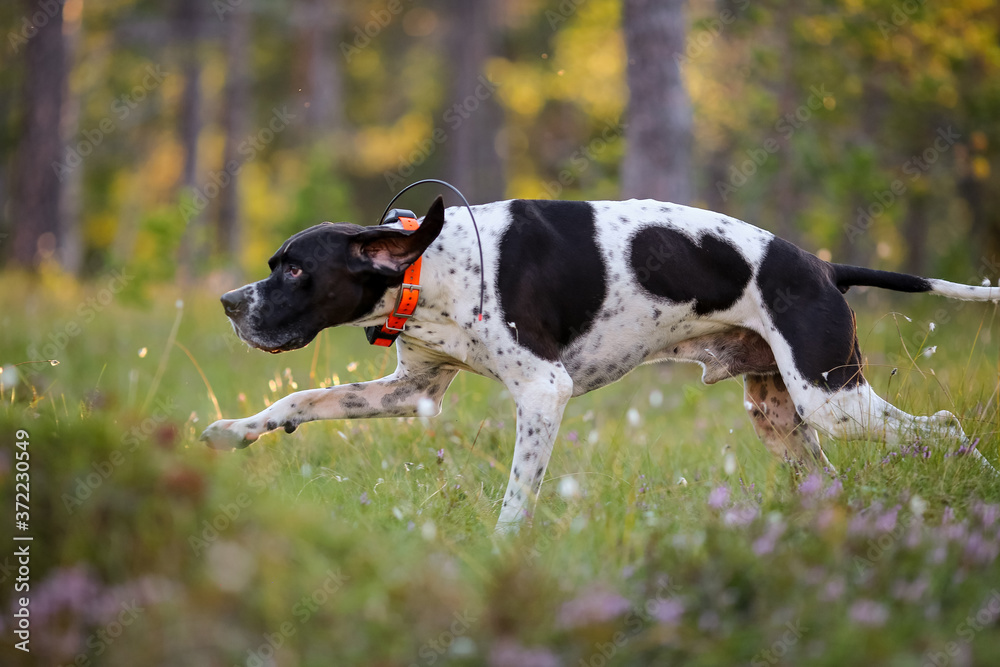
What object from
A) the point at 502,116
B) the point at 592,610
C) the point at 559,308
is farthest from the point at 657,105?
the point at 502,116

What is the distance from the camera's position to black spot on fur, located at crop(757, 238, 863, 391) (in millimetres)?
3912

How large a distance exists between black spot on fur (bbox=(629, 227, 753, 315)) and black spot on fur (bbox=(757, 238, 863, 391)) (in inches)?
5.3

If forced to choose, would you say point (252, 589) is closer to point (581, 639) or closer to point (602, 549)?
point (581, 639)

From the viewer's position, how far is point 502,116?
73.8ft

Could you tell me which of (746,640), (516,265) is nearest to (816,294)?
(516,265)

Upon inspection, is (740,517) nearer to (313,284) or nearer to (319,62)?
(313,284)

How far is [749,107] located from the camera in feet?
35.1

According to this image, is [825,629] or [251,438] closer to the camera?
[825,629]

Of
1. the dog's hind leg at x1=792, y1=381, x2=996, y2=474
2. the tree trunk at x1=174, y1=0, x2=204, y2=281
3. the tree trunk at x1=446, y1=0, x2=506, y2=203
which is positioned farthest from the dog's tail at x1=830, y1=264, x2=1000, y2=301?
the tree trunk at x1=446, y1=0, x2=506, y2=203

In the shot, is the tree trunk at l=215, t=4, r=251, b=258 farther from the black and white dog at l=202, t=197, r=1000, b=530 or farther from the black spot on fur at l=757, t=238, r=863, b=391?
the black spot on fur at l=757, t=238, r=863, b=391

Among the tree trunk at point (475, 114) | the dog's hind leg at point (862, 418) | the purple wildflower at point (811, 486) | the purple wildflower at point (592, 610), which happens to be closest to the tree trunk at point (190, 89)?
the tree trunk at point (475, 114)

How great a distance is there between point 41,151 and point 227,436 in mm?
9894

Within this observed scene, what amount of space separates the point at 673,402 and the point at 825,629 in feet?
15.1

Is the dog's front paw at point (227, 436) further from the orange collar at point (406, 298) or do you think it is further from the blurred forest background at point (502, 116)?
the blurred forest background at point (502, 116)
